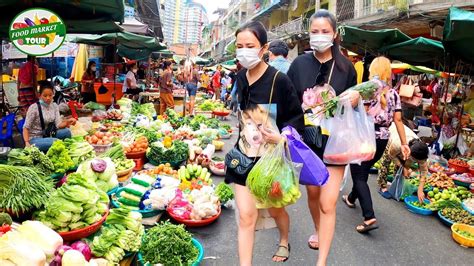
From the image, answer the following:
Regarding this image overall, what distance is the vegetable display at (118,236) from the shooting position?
10.1 ft

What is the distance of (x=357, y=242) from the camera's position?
435 cm

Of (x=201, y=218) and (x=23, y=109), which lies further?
(x=23, y=109)

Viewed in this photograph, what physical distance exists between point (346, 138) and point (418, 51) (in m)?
6.61

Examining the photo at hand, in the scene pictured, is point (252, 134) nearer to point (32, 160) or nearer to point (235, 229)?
point (235, 229)

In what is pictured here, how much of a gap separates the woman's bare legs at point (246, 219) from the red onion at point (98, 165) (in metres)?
2.37

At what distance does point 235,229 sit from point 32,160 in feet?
7.97

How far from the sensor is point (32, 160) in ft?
13.6

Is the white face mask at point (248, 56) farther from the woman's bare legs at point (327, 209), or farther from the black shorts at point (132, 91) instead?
the black shorts at point (132, 91)

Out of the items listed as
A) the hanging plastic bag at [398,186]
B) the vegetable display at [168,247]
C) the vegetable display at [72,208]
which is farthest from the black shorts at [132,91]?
the vegetable display at [168,247]

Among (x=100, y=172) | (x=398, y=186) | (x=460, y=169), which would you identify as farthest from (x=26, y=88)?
(x=460, y=169)

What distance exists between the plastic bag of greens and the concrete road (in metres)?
1.35

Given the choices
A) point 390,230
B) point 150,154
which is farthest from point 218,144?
point 390,230

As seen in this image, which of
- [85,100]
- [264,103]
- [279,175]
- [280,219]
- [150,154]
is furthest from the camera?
[85,100]

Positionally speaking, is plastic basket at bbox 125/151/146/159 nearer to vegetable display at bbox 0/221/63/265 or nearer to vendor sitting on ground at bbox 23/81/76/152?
vendor sitting on ground at bbox 23/81/76/152
